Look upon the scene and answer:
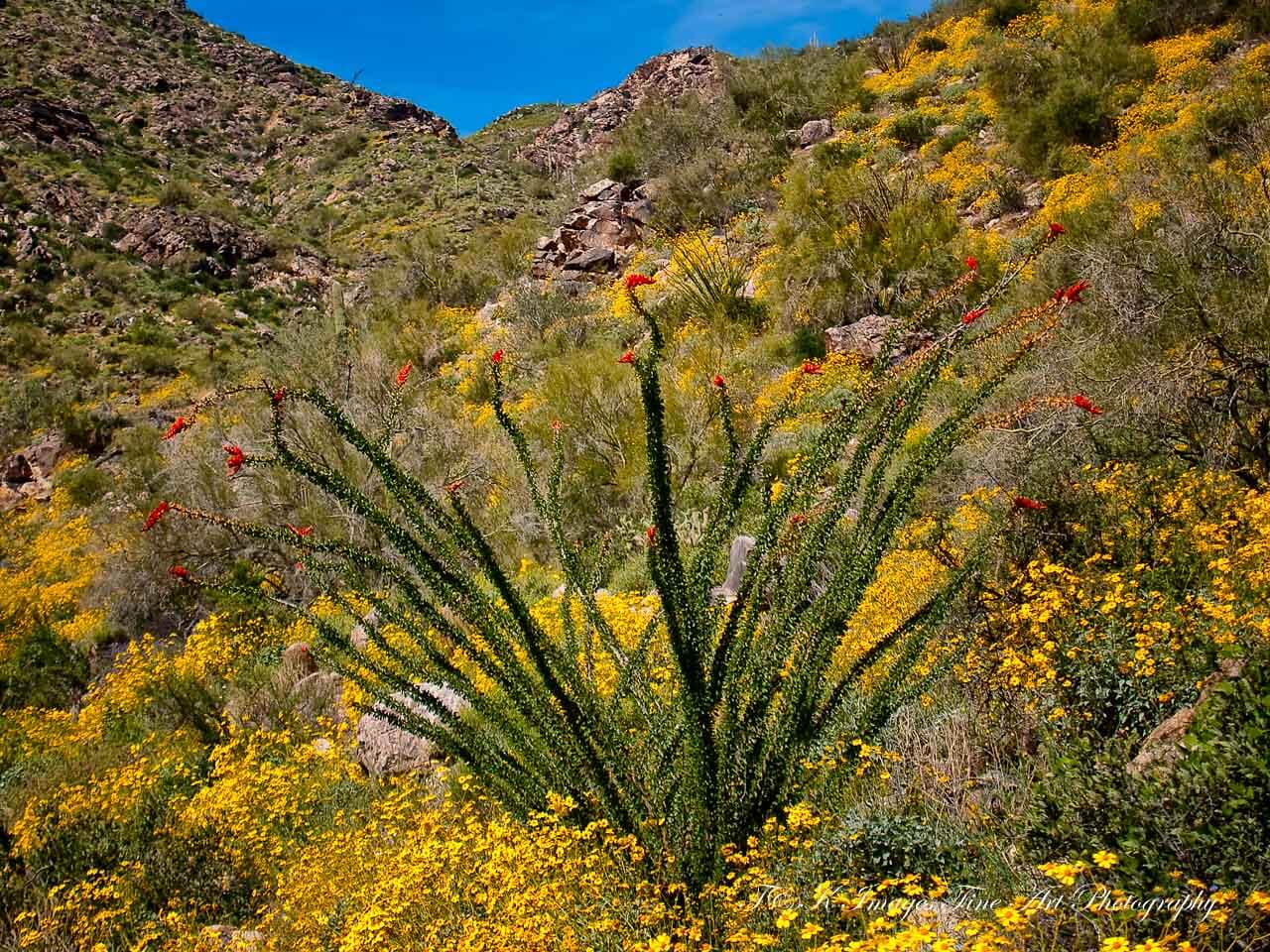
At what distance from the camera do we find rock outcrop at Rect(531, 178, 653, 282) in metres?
17.6

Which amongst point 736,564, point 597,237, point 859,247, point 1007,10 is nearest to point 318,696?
point 736,564

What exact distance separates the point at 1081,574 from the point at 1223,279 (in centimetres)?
342

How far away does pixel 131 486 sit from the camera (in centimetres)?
1435

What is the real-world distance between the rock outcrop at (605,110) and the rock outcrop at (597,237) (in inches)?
699

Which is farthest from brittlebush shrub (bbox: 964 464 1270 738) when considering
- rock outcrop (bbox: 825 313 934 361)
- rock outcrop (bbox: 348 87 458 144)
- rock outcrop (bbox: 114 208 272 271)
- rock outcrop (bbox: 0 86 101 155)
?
rock outcrop (bbox: 348 87 458 144)

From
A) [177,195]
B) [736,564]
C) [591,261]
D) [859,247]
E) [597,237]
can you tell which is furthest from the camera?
[177,195]

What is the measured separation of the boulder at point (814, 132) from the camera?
16859 millimetres

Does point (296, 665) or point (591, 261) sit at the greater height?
point (591, 261)

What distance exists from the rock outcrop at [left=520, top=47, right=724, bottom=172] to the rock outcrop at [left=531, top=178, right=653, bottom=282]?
17758 mm

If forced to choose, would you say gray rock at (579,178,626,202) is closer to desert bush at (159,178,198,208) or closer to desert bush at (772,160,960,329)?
desert bush at (772,160,960,329)

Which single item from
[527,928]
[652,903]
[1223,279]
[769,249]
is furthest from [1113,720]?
[769,249]

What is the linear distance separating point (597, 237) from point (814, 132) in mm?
A: 5725

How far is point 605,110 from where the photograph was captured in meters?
42.2

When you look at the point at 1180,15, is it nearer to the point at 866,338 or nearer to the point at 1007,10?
the point at 1007,10
